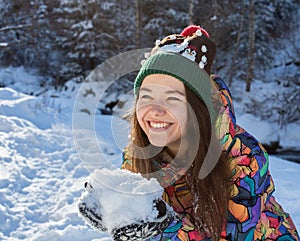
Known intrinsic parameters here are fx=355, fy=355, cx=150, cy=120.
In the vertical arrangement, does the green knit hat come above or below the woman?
above

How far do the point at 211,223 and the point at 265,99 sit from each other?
9.70 meters

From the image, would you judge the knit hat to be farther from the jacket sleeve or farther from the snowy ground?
the snowy ground

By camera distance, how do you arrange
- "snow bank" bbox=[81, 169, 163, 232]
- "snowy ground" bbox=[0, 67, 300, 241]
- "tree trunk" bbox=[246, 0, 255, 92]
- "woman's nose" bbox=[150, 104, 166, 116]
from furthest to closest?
"tree trunk" bbox=[246, 0, 255, 92], "snowy ground" bbox=[0, 67, 300, 241], "woman's nose" bbox=[150, 104, 166, 116], "snow bank" bbox=[81, 169, 163, 232]

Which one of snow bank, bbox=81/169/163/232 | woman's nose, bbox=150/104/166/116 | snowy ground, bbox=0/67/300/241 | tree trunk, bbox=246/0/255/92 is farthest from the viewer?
tree trunk, bbox=246/0/255/92

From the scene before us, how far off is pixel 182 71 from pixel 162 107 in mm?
174

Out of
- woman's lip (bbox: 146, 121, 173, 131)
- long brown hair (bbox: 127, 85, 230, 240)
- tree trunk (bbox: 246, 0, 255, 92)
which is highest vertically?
woman's lip (bbox: 146, 121, 173, 131)

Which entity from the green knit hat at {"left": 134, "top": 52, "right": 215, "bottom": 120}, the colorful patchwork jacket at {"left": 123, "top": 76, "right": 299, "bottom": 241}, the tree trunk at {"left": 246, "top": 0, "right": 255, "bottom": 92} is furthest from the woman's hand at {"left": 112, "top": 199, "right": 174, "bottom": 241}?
the tree trunk at {"left": 246, "top": 0, "right": 255, "bottom": 92}

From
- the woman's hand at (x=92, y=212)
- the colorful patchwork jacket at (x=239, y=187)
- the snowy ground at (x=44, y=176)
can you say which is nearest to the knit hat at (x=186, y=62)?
the colorful patchwork jacket at (x=239, y=187)

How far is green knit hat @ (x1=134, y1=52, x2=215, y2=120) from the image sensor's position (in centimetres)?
146

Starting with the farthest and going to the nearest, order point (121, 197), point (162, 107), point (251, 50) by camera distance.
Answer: point (251, 50), point (162, 107), point (121, 197)

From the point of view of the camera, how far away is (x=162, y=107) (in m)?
1.45

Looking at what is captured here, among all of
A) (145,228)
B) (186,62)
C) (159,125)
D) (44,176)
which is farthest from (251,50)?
(145,228)

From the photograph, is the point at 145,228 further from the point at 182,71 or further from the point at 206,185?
the point at 182,71

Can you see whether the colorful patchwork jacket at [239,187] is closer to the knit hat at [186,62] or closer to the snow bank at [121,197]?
the knit hat at [186,62]
